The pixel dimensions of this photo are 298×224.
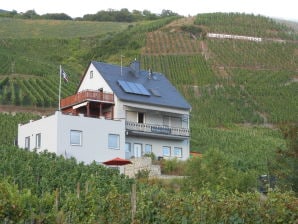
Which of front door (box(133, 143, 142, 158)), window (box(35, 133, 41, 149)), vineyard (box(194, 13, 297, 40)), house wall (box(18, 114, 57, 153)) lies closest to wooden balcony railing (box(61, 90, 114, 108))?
front door (box(133, 143, 142, 158))

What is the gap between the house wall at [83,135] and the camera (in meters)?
42.2

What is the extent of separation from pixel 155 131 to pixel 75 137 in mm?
6731

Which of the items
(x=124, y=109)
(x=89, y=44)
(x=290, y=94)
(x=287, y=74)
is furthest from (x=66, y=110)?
(x=89, y=44)

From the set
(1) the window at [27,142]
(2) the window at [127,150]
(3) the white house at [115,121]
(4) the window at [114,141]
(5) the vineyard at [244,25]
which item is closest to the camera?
(3) the white house at [115,121]

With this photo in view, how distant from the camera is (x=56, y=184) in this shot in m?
32.6

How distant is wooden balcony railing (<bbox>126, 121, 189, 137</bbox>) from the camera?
46.3 metres

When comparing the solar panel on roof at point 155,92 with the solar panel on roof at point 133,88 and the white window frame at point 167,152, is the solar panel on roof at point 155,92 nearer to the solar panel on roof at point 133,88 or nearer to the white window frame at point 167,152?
the solar panel on roof at point 133,88

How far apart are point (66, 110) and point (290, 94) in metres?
44.0

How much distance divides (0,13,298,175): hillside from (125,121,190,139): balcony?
2369mm

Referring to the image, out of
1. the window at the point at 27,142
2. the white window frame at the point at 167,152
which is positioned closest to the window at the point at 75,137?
the window at the point at 27,142

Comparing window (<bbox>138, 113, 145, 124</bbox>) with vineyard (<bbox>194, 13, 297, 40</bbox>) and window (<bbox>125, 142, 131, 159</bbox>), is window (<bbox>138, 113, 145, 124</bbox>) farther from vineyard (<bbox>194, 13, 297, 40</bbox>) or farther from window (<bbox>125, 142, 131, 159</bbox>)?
vineyard (<bbox>194, 13, 297, 40</bbox>)

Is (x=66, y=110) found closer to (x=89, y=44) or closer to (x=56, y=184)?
(x=56, y=184)

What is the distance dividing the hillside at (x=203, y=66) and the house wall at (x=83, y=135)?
25.2 ft

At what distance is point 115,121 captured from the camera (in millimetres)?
44812
